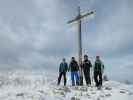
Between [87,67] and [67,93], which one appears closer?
[67,93]

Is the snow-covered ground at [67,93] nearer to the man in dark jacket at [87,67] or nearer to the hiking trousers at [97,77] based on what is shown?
the hiking trousers at [97,77]

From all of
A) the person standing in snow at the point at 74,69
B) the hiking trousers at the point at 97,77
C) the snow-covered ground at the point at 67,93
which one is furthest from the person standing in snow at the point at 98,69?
the person standing in snow at the point at 74,69

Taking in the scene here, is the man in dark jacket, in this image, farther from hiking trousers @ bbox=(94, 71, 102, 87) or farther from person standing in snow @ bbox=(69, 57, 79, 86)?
hiking trousers @ bbox=(94, 71, 102, 87)

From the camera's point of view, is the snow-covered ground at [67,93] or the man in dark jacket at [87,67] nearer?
the snow-covered ground at [67,93]

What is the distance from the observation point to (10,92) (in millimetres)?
19312

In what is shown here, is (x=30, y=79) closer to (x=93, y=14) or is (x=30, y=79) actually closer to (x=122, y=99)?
(x=93, y=14)

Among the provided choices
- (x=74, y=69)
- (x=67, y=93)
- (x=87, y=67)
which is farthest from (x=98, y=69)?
(x=67, y=93)

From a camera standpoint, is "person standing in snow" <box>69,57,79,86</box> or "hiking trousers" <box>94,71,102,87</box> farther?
"person standing in snow" <box>69,57,79,86</box>

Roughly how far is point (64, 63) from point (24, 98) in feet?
23.4

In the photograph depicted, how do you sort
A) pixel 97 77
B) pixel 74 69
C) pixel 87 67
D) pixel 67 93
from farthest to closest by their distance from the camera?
1. pixel 74 69
2. pixel 87 67
3. pixel 97 77
4. pixel 67 93

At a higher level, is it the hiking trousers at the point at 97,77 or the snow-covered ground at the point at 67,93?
the hiking trousers at the point at 97,77

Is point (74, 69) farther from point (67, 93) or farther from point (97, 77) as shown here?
point (67, 93)

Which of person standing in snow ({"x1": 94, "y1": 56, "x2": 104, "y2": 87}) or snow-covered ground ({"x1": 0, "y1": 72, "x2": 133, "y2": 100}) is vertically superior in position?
person standing in snow ({"x1": 94, "y1": 56, "x2": 104, "y2": 87})

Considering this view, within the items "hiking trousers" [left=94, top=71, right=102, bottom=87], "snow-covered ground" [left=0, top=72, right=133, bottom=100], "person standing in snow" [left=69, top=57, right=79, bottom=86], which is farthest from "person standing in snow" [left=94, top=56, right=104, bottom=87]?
"person standing in snow" [left=69, top=57, right=79, bottom=86]
